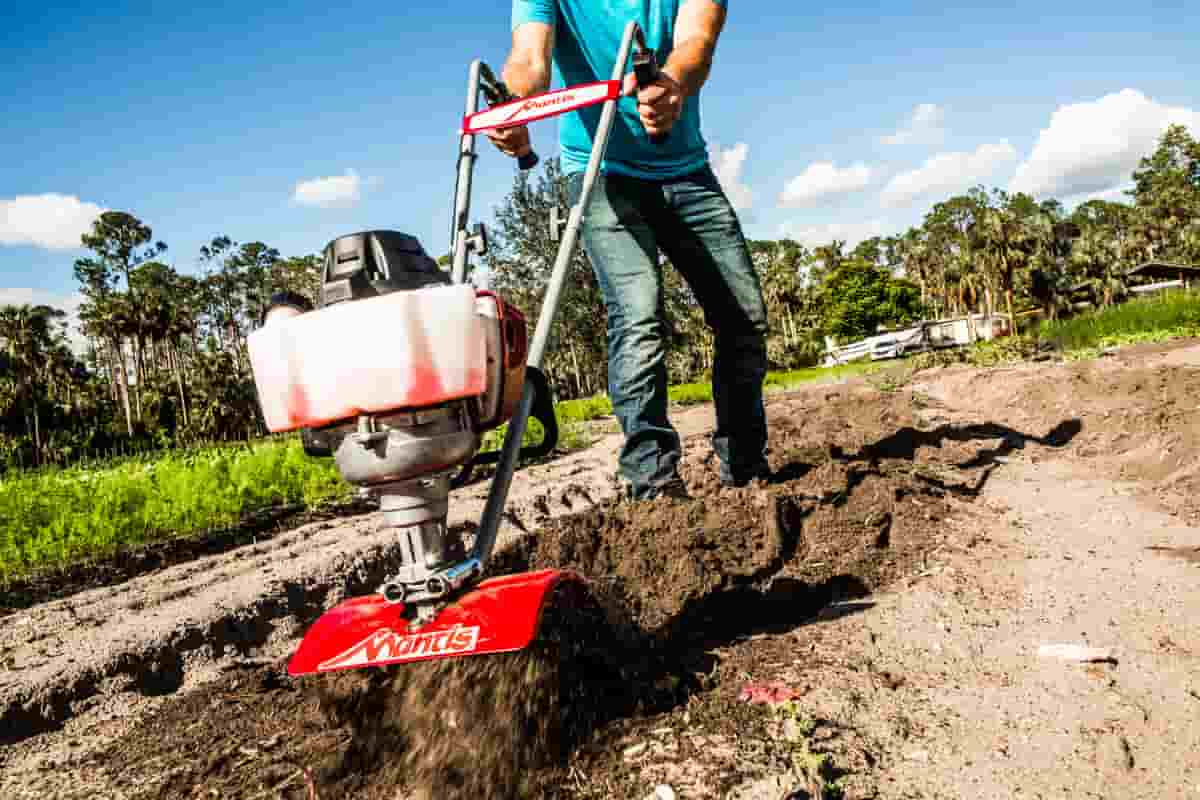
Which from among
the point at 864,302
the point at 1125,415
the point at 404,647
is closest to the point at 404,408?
the point at 404,647

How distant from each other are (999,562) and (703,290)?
1411mm

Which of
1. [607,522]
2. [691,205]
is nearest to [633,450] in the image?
[607,522]

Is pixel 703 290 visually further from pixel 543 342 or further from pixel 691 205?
pixel 543 342

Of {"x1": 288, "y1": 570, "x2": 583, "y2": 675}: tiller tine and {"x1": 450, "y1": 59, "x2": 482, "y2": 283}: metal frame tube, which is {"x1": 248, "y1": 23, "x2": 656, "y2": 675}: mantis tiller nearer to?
{"x1": 288, "y1": 570, "x2": 583, "y2": 675}: tiller tine

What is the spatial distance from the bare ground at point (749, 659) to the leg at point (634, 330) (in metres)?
0.22

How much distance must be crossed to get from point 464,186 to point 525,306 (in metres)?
30.8

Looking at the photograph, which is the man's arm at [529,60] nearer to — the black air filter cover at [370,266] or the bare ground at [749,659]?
the black air filter cover at [370,266]

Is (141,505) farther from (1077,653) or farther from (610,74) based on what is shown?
(1077,653)

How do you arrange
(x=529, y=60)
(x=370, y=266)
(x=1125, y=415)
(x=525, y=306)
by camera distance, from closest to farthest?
(x=370, y=266) → (x=529, y=60) → (x=1125, y=415) → (x=525, y=306)

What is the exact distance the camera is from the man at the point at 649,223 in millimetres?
2695

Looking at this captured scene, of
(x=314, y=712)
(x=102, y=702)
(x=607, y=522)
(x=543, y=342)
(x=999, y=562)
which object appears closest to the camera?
(x=314, y=712)

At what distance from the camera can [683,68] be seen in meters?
2.35

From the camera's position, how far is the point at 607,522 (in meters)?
2.79

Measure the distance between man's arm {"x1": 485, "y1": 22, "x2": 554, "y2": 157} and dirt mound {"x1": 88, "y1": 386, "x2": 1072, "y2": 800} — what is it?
122 centimetres
